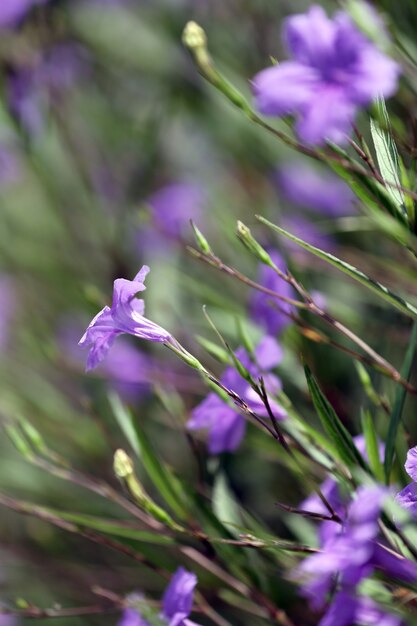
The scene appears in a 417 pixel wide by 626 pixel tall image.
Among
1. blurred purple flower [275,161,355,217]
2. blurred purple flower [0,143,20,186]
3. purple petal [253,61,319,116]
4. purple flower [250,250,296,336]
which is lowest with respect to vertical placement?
purple flower [250,250,296,336]

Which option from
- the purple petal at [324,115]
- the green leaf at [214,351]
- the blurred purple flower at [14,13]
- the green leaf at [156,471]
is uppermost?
the blurred purple flower at [14,13]

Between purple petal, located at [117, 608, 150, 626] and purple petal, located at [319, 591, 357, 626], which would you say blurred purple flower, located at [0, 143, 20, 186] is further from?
purple petal, located at [319, 591, 357, 626]

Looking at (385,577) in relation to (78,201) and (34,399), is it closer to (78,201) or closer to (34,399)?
(34,399)

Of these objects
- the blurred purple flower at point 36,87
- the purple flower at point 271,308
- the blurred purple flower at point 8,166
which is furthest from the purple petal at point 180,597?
the blurred purple flower at point 8,166

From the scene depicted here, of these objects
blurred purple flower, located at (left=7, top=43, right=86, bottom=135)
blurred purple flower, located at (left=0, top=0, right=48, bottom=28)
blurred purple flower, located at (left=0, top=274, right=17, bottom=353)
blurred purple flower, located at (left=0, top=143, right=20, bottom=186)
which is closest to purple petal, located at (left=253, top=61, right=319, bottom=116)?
blurred purple flower, located at (left=7, top=43, right=86, bottom=135)

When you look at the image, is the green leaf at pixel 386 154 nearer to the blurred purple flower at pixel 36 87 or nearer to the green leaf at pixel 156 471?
the green leaf at pixel 156 471

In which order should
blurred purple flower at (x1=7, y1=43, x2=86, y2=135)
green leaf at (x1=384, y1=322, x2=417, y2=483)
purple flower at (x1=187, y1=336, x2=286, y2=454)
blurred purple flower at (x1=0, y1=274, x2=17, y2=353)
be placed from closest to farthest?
green leaf at (x1=384, y1=322, x2=417, y2=483) < purple flower at (x1=187, y1=336, x2=286, y2=454) < blurred purple flower at (x1=7, y1=43, x2=86, y2=135) < blurred purple flower at (x1=0, y1=274, x2=17, y2=353)
